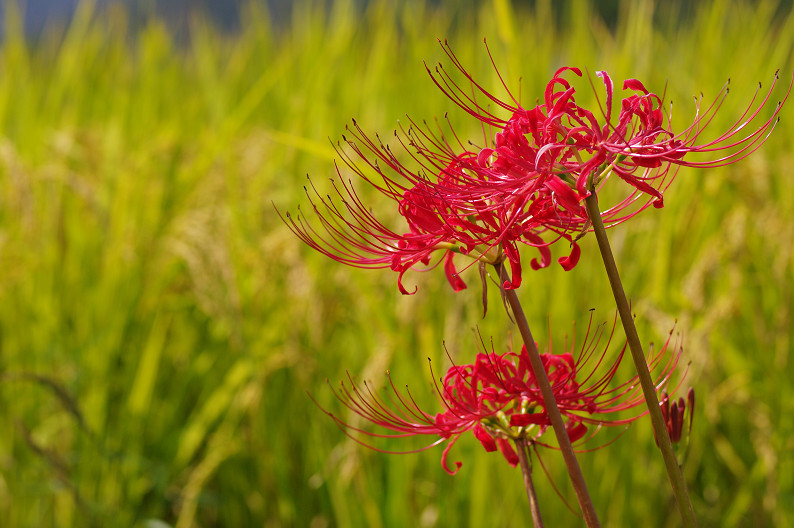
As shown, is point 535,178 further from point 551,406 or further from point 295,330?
point 295,330

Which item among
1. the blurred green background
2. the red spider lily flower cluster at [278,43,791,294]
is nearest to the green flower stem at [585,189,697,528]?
the red spider lily flower cluster at [278,43,791,294]

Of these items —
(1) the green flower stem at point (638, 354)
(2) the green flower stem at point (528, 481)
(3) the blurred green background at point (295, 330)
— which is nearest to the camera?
(1) the green flower stem at point (638, 354)

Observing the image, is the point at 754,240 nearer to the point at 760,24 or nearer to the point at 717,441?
the point at 717,441

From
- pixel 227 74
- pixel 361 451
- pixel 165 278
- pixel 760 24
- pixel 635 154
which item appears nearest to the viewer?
pixel 635 154

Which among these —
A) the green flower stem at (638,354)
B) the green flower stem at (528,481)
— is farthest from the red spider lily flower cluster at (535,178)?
the green flower stem at (528,481)

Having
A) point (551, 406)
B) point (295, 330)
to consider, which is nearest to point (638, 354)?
point (551, 406)

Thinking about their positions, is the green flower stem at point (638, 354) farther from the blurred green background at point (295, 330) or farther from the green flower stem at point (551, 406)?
the blurred green background at point (295, 330)

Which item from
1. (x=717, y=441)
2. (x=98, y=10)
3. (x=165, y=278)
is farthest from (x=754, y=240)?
(x=98, y=10)
